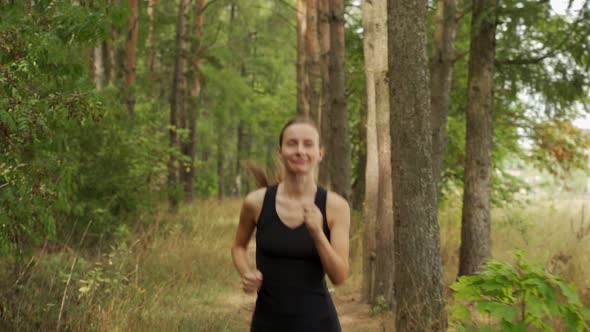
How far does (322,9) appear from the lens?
16281mm

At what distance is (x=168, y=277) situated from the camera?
366 inches

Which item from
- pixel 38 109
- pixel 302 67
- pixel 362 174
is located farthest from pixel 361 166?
pixel 38 109

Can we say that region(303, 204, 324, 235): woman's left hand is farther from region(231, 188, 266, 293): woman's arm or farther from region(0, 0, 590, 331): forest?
region(0, 0, 590, 331): forest

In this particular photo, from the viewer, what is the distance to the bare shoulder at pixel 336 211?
312cm

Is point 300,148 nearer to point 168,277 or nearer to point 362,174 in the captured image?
point 168,277

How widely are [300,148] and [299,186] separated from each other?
0.21 m

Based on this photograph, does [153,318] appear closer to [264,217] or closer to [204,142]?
[264,217]

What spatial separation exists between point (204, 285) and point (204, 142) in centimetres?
3023

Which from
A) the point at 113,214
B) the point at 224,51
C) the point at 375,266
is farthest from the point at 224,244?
the point at 224,51

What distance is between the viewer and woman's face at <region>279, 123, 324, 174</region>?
3107mm

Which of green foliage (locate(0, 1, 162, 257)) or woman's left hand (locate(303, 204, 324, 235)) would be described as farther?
green foliage (locate(0, 1, 162, 257))

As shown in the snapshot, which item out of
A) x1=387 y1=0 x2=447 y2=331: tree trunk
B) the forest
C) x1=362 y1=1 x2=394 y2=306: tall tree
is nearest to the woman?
the forest

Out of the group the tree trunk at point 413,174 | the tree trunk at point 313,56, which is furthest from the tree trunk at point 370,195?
the tree trunk at point 313,56

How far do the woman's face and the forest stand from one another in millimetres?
770
